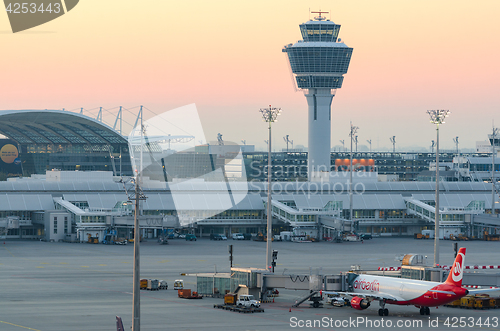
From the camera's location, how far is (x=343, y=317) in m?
47.7

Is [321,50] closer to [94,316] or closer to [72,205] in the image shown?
[72,205]

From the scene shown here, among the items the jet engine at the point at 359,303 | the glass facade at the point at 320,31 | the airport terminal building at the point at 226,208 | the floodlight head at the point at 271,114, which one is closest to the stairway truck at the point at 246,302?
the jet engine at the point at 359,303

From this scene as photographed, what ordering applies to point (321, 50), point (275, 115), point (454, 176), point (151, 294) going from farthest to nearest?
point (454, 176)
point (321, 50)
point (275, 115)
point (151, 294)

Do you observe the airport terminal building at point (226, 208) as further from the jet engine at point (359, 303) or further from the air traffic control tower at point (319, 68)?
the jet engine at point (359, 303)

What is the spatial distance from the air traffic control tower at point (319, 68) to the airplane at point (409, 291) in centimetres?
12149

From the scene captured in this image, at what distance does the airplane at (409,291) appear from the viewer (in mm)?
46719

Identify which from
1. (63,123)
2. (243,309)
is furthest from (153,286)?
(63,123)

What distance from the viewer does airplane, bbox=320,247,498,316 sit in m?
46.7

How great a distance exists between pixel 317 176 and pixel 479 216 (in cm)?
3844

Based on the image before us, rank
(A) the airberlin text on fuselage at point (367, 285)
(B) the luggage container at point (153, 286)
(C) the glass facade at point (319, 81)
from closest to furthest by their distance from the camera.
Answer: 1. (A) the airberlin text on fuselage at point (367, 285)
2. (B) the luggage container at point (153, 286)
3. (C) the glass facade at point (319, 81)

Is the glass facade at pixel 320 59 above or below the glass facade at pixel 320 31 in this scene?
below

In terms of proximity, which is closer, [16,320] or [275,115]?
[16,320]

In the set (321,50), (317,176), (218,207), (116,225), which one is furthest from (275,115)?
(321,50)

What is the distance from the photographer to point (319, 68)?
6831 inches
